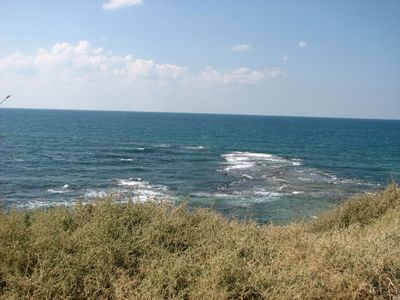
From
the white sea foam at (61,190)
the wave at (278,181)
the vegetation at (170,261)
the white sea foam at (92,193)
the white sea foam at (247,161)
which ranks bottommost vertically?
the white sea foam at (61,190)

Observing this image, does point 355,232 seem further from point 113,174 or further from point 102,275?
point 113,174

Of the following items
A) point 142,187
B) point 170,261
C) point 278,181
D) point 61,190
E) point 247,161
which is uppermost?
point 170,261

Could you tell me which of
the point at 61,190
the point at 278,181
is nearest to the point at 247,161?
the point at 278,181

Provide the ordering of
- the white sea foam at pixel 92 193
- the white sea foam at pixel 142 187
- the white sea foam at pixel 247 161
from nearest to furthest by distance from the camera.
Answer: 1. the white sea foam at pixel 92 193
2. the white sea foam at pixel 142 187
3. the white sea foam at pixel 247 161

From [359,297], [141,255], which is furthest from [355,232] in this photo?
[141,255]

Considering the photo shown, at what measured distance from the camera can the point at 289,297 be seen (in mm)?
8453

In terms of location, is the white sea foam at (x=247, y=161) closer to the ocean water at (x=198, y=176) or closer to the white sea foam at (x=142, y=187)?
the ocean water at (x=198, y=176)

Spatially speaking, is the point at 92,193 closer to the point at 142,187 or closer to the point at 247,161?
the point at 142,187

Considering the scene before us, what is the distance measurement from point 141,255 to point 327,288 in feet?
15.0

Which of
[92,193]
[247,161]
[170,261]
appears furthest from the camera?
[247,161]

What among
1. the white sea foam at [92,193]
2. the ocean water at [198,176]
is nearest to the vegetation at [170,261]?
the ocean water at [198,176]

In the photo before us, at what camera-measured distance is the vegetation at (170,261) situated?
28.7 ft

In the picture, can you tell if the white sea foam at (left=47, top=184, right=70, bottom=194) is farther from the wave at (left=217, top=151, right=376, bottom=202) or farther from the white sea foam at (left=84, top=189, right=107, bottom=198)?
the wave at (left=217, top=151, right=376, bottom=202)

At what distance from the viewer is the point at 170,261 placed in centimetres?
972
